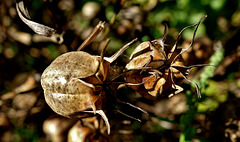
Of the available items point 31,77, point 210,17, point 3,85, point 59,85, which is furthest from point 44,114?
point 210,17

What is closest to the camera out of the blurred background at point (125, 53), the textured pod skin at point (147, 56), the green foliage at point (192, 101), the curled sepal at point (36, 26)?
the textured pod skin at point (147, 56)

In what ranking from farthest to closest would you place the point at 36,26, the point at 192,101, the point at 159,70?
the point at 192,101 < the point at 36,26 < the point at 159,70

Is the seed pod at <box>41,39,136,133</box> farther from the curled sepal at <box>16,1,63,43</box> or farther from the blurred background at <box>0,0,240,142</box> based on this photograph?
the blurred background at <box>0,0,240,142</box>

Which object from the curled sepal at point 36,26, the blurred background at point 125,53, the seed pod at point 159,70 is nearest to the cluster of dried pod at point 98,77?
the seed pod at point 159,70

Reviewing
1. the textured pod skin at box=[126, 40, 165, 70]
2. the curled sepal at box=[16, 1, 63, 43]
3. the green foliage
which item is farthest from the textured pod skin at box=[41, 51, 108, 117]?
the green foliage

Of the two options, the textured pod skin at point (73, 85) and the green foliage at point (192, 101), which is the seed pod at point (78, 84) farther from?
the green foliage at point (192, 101)

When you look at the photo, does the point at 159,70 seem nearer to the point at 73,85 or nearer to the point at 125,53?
the point at 73,85

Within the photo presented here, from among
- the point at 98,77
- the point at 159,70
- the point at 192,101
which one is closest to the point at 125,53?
the point at 192,101
